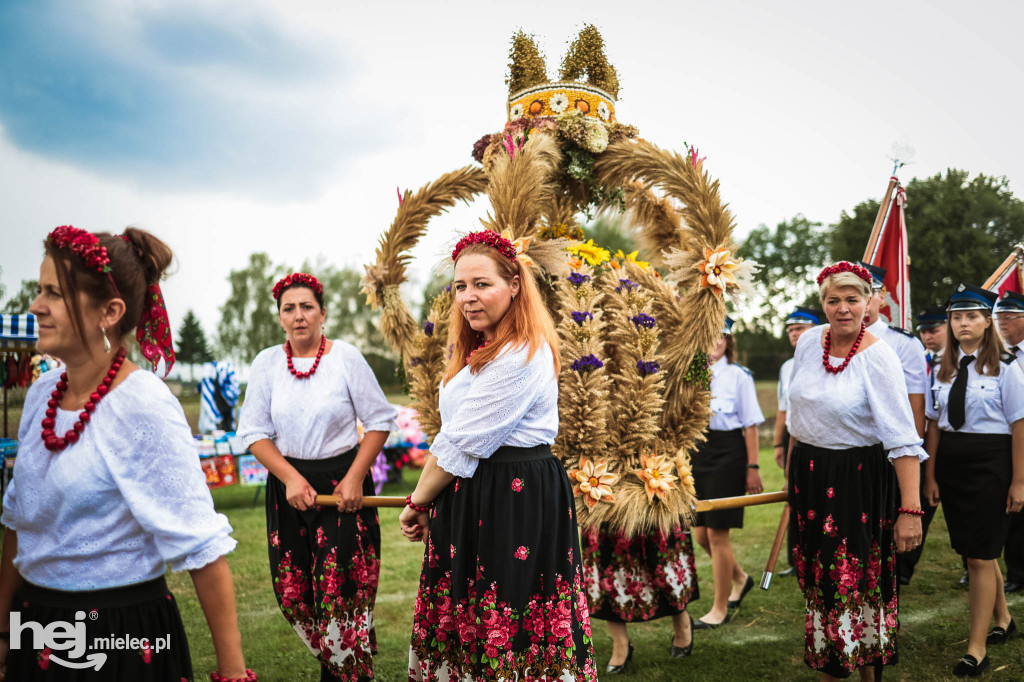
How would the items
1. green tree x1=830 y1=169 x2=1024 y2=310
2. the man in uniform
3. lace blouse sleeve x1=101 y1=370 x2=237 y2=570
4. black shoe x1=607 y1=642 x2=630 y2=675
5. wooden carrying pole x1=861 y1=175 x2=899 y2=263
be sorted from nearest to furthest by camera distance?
1. lace blouse sleeve x1=101 y1=370 x2=237 y2=570
2. black shoe x1=607 y1=642 x2=630 y2=675
3. the man in uniform
4. wooden carrying pole x1=861 y1=175 x2=899 y2=263
5. green tree x1=830 y1=169 x2=1024 y2=310

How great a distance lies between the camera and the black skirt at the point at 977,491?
4.27 m

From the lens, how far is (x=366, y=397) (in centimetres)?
382

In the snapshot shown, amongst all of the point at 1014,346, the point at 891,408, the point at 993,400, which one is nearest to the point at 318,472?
the point at 891,408

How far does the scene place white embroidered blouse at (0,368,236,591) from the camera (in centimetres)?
170

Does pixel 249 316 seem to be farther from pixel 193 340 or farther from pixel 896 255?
pixel 896 255

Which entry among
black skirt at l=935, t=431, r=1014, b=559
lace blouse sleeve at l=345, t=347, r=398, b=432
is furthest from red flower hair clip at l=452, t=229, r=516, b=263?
black skirt at l=935, t=431, r=1014, b=559

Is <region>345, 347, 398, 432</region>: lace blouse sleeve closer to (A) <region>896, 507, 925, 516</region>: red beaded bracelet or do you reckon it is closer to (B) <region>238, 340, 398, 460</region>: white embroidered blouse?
(B) <region>238, 340, 398, 460</region>: white embroidered blouse

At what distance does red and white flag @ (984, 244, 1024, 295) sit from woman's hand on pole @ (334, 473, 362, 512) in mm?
7125

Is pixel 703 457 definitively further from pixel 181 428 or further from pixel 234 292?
pixel 234 292

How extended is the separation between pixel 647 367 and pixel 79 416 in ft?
8.49

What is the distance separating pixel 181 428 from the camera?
70.6 inches

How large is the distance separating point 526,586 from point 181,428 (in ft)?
4.50

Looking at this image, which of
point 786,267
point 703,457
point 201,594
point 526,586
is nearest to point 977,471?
point 703,457

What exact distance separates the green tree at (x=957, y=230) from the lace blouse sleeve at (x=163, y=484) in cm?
2725
